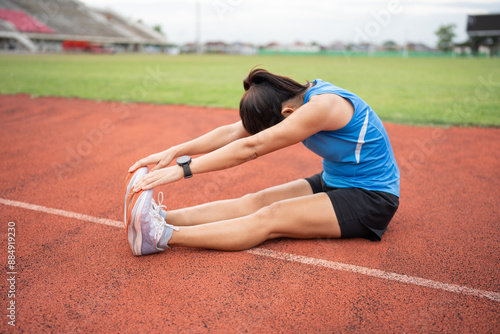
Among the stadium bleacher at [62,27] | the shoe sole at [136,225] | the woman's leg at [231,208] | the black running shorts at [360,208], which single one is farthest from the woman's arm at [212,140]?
the stadium bleacher at [62,27]

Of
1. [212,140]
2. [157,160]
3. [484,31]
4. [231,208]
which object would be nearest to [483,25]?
[484,31]

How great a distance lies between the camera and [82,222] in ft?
10.7

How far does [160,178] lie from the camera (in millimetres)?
2348

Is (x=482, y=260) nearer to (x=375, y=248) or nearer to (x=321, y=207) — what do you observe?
(x=375, y=248)

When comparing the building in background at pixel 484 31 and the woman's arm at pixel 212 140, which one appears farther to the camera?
the building in background at pixel 484 31

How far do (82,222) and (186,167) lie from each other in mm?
1516

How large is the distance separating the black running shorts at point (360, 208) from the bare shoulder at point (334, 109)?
52cm

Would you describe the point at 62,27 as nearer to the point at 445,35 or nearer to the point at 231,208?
the point at 231,208

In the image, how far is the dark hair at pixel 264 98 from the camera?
A: 93.6 inches

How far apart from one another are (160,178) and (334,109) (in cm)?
123

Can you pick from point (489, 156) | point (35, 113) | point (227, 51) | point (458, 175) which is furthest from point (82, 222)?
point (227, 51)

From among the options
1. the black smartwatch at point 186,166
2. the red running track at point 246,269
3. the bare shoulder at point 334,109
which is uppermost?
the bare shoulder at point 334,109

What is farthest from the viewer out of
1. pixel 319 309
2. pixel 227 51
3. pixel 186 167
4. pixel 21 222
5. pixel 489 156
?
pixel 227 51

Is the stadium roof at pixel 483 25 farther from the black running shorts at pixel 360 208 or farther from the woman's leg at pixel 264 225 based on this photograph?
the woman's leg at pixel 264 225
